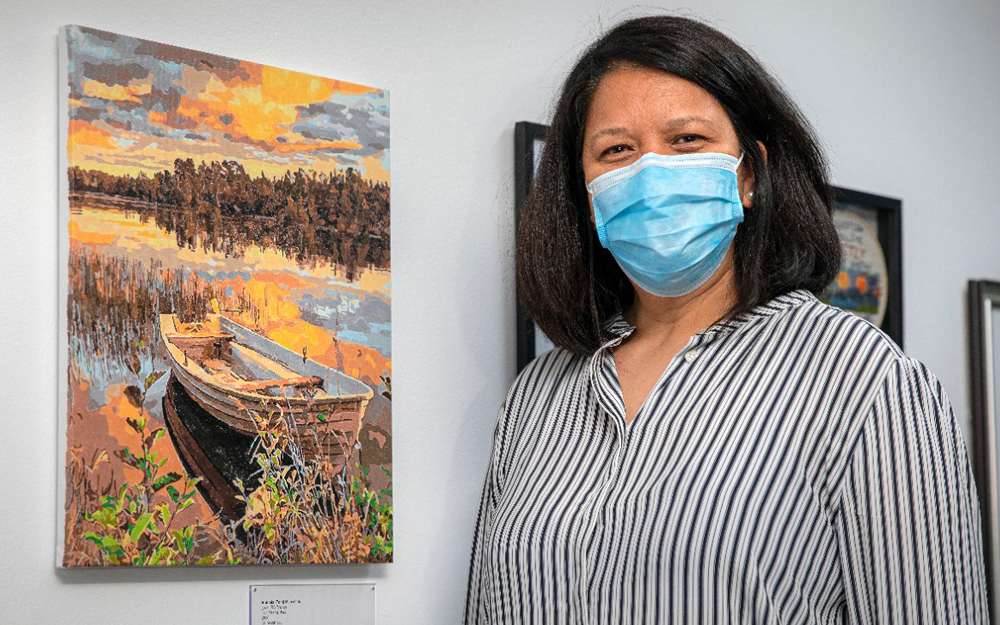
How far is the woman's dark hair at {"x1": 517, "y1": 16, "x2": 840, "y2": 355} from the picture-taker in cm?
119

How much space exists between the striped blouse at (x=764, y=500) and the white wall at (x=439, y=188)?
20 centimetres

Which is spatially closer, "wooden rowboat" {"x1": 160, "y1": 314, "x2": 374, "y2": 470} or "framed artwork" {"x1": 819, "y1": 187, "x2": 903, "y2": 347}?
"wooden rowboat" {"x1": 160, "y1": 314, "x2": 374, "y2": 470}

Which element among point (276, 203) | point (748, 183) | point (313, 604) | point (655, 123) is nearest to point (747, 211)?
point (748, 183)

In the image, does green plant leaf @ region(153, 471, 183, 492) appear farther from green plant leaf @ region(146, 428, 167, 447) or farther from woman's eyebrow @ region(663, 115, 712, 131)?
woman's eyebrow @ region(663, 115, 712, 131)

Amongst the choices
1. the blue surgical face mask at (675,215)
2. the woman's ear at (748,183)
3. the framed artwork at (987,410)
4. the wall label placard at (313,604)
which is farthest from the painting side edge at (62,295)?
the framed artwork at (987,410)

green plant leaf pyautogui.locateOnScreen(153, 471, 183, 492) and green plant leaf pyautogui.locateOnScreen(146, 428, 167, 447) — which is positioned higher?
green plant leaf pyautogui.locateOnScreen(146, 428, 167, 447)

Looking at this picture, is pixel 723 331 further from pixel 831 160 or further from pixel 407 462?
pixel 831 160

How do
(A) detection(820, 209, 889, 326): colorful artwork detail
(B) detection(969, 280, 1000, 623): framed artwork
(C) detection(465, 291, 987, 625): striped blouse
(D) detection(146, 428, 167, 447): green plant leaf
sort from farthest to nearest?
(B) detection(969, 280, 1000, 623): framed artwork < (A) detection(820, 209, 889, 326): colorful artwork detail < (D) detection(146, 428, 167, 447): green plant leaf < (C) detection(465, 291, 987, 625): striped blouse

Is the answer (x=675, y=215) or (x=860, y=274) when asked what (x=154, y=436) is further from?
(x=860, y=274)

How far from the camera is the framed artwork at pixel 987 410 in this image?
1.94 metres

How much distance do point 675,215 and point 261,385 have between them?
46cm

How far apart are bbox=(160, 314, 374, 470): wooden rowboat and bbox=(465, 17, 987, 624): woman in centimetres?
19

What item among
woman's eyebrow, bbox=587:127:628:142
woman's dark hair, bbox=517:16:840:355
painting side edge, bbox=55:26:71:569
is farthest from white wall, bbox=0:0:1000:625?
woman's eyebrow, bbox=587:127:628:142

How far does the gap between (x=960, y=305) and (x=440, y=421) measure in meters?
1.08
